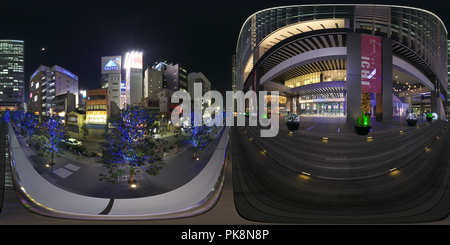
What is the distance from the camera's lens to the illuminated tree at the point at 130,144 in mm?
8945

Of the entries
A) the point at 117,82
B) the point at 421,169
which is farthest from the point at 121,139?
the point at 117,82

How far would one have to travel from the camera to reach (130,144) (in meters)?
9.17

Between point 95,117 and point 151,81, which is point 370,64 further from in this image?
point 151,81

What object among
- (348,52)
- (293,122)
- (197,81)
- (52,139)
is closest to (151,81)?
(197,81)

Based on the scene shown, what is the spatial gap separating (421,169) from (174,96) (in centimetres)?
3347

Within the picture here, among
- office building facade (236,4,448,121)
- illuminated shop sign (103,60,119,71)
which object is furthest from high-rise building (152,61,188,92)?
office building facade (236,4,448,121)

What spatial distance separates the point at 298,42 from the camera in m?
15.8

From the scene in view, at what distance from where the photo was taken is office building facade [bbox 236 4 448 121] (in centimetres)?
1145

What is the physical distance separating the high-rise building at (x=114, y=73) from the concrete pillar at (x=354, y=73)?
62.2m

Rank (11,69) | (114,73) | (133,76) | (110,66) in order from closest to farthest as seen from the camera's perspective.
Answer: (11,69) → (133,76) → (110,66) → (114,73)

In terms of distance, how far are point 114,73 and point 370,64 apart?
2692 inches

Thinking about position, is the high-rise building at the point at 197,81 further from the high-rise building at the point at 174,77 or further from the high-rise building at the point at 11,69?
the high-rise building at the point at 11,69

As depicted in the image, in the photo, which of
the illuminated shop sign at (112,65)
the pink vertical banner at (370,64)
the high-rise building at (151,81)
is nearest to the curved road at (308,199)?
the pink vertical banner at (370,64)

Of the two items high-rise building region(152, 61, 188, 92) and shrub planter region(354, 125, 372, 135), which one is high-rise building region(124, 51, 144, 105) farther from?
shrub planter region(354, 125, 372, 135)
